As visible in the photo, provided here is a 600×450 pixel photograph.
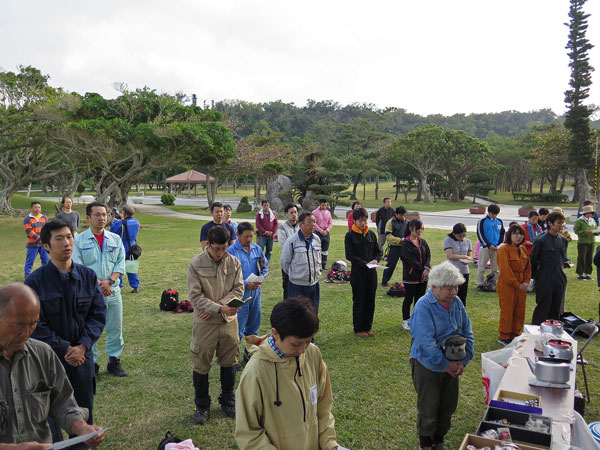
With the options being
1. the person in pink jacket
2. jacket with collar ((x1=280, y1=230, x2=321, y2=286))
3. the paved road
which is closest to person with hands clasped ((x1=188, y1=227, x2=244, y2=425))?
jacket with collar ((x1=280, y1=230, x2=321, y2=286))

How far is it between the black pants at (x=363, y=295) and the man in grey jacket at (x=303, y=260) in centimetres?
78

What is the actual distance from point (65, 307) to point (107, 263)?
1724mm

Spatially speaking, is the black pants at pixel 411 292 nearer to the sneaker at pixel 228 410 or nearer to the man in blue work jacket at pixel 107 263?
the sneaker at pixel 228 410

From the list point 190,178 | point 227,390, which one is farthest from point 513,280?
point 190,178

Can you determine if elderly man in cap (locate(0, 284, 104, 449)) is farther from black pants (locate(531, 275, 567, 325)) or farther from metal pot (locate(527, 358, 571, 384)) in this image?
black pants (locate(531, 275, 567, 325))

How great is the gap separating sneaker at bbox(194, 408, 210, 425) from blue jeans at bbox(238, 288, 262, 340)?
1286 mm

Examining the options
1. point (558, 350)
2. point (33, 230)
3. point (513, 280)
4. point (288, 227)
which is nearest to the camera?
point (558, 350)

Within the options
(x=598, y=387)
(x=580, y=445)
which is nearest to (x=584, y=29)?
(x=598, y=387)

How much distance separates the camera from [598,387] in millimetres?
4691

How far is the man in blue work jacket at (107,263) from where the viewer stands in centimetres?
477

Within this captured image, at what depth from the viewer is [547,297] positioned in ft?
18.5

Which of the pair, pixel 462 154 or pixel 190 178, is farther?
pixel 190 178

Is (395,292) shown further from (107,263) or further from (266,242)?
(107,263)

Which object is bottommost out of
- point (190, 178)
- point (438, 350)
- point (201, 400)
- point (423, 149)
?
point (201, 400)
